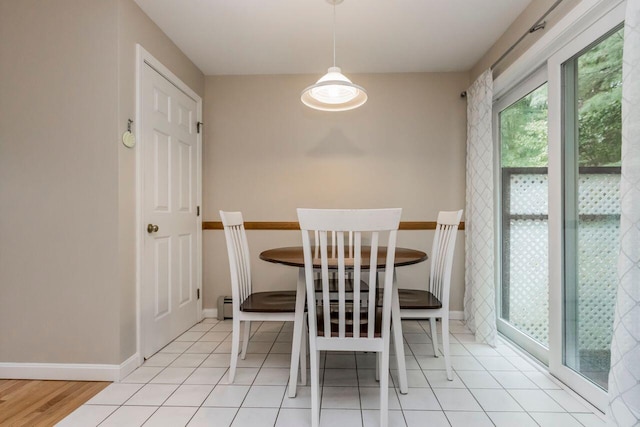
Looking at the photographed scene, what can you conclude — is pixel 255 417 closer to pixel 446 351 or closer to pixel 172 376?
pixel 172 376

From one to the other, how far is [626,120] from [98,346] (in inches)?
107

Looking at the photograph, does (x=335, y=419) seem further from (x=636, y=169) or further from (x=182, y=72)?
(x=182, y=72)

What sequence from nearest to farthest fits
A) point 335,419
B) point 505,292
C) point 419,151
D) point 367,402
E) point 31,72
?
point 335,419 < point 367,402 < point 31,72 < point 505,292 < point 419,151

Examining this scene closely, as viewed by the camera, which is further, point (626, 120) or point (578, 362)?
point (578, 362)

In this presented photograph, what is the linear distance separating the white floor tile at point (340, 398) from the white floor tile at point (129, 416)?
0.83 m

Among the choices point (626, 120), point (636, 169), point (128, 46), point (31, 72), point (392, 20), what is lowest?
point (636, 169)

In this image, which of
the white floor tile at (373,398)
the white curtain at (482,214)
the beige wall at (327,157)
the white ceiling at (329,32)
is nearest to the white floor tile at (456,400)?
the white floor tile at (373,398)

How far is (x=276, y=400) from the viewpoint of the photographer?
1.77 metres

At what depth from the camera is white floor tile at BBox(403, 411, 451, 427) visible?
156cm

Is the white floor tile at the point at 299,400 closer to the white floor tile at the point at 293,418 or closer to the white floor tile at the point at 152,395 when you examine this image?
the white floor tile at the point at 293,418

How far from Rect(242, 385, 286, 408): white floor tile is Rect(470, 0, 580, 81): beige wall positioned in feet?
8.08

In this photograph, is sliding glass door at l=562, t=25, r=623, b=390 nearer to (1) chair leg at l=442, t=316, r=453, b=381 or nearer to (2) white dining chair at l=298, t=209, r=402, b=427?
(1) chair leg at l=442, t=316, r=453, b=381

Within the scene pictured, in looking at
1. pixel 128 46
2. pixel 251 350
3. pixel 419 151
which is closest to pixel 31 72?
→ pixel 128 46

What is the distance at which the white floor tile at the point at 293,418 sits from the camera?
1562 mm
